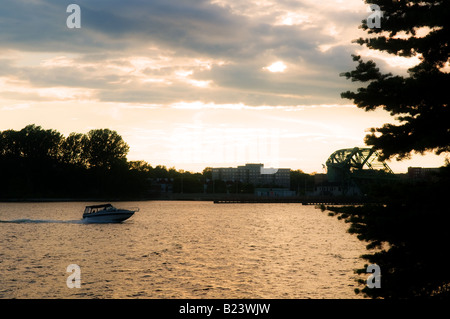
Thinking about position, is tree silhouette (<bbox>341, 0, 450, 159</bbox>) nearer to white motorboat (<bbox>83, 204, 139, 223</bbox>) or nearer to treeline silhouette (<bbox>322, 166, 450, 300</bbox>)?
treeline silhouette (<bbox>322, 166, 450, 300</bbox>)

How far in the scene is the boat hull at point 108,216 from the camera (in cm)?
9356

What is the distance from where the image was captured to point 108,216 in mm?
94000

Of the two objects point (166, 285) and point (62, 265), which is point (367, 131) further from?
point (62, 265)

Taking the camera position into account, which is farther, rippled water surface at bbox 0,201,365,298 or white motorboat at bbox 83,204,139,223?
white motorboat at bbox 83,204,139,223

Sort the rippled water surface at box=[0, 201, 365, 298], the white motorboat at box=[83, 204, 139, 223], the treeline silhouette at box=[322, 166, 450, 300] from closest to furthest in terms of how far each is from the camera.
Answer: the treeline silhouette at box=[322, 166, 450, 300] < the rippled water surface at box=[0, 201, 365, 298] < the white motorboat at box=[83, 204, 139, 223]

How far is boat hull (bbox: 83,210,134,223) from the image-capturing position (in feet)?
307

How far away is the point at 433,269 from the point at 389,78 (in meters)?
6.27

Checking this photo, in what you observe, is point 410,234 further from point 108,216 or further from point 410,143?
point 108,216

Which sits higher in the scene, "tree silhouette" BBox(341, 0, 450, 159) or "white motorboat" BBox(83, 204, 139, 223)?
"tree silhouette" BBox(341, 0, 450, 159)

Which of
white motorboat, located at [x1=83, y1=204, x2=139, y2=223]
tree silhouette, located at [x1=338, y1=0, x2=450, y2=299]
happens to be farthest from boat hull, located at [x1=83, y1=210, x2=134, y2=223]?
tree silhouette, located at [x1=338, y1=0, x2=450, y2=299]

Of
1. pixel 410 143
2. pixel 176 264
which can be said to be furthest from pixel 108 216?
pixel 410 143

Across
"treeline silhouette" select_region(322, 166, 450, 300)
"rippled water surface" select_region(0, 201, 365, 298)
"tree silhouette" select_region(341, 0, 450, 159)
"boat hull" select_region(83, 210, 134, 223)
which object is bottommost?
"rippled water surface" select_region(0, 201, 365, 298)

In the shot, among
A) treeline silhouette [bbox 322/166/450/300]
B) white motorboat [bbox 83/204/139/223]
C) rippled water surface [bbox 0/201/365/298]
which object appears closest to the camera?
treeline silhouette [bbox 322/166/450/300]

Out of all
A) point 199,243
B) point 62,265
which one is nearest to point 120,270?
point 62,265
